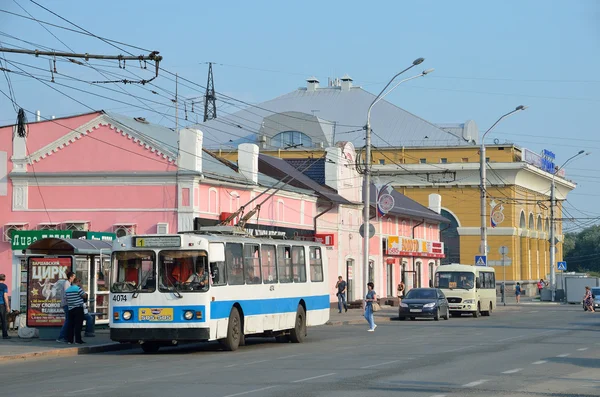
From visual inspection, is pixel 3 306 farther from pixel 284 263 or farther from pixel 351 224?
pixel 351 224

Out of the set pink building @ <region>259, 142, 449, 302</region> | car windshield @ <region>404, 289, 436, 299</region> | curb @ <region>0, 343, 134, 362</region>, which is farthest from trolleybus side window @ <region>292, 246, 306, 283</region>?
pink building @ <region>259, 142, 449, 302</region>

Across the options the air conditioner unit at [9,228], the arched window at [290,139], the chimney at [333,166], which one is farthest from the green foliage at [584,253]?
the air conditioner unit at [9,228]

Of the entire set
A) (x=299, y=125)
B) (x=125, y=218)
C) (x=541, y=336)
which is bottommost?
(x=541, y=336)

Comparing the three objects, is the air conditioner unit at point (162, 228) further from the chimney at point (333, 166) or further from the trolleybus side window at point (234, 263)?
the trolleybus side window at point (234, 263)

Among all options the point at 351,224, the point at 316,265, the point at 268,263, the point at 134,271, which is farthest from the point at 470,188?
the point at 134,271

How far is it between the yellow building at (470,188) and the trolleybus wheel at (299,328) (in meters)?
60.8

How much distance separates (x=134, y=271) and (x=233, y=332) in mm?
2820

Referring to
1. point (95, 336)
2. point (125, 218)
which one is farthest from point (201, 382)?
point (125, 218)

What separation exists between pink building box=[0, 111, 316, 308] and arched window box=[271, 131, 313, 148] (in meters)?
46.1

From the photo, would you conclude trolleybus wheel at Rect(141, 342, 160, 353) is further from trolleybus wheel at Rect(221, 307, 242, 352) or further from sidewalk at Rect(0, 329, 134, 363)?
trolleybus wheel at Rect(221, 307, 242, 352)

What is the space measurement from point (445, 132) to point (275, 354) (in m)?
75.0

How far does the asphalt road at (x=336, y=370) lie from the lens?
51.0 feet

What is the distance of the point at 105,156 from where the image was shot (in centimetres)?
4447

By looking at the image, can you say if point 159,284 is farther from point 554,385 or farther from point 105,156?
point 105,156
